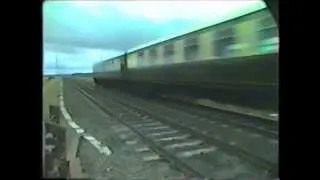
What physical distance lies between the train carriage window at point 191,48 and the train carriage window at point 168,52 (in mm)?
147

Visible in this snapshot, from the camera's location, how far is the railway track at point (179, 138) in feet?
10.2

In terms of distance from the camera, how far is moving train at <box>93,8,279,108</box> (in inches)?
127

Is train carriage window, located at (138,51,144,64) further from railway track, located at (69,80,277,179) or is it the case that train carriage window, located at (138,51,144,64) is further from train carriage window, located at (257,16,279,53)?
train carriage window, located at (257,16,279,53)

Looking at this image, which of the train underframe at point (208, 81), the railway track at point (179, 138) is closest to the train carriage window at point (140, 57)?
the train underframe at point (208, 81)

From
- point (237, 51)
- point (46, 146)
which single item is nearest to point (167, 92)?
point (237, 51)

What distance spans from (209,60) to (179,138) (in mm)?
725

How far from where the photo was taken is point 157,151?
138 inches

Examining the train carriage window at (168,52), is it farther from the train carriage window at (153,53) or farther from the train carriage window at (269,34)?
the train carriage window at (269,34)

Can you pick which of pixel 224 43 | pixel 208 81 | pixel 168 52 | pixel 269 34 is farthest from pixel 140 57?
pixel 224 43

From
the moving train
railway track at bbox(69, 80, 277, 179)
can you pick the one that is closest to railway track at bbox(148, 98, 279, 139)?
railway track at bbox(69, 80, 277, 179)

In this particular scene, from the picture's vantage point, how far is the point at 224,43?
4301mm

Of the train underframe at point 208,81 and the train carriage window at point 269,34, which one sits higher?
the train carriage window at point 269,34
